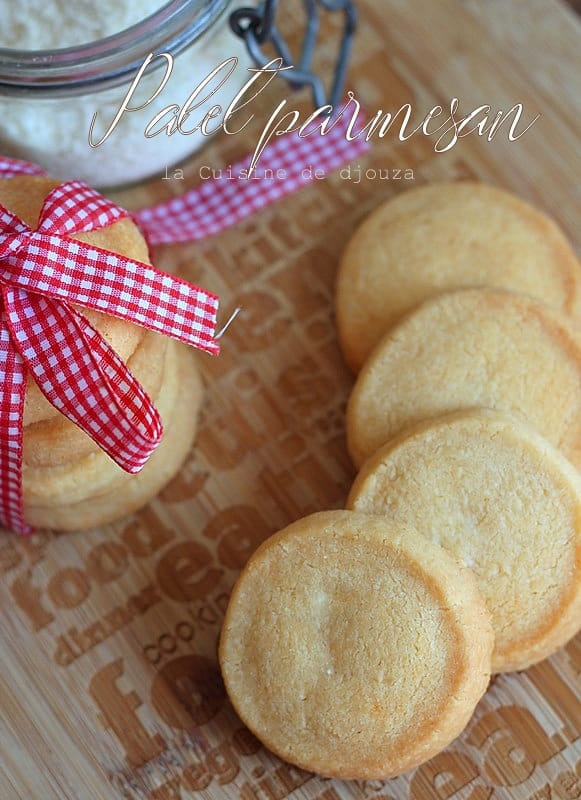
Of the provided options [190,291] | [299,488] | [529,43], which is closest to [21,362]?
[190,291]

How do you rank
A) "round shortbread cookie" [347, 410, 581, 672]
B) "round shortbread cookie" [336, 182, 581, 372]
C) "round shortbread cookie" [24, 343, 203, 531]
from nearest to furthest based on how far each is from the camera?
"round shortbread cookie" [347, 410, 581, 672] < "round shortbread cookie" [24, 343, 203, 531] < "round shortbread cookie" [336, 182, 581, 372]

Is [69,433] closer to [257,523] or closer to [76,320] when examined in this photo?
[76,320]

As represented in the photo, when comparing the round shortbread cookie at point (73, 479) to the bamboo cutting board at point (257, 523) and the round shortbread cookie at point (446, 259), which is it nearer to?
the bamboo cutting board at point (257, 523)

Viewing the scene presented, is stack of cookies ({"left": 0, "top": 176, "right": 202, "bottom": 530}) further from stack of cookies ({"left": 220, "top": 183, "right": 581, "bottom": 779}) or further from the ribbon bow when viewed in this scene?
stack of cookies ({"left": 220, "top": 183, "right": 581, "bottom": 779})

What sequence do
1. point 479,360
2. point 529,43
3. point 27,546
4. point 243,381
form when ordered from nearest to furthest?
point 479,360
point 27,546
point 243,381
point 529,43

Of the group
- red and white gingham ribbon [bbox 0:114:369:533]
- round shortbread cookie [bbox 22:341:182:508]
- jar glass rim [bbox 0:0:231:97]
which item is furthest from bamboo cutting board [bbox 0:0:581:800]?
jar glass rim [bbox 0:0:231:97]

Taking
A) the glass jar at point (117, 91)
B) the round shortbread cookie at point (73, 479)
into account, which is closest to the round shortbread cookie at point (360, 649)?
the round shortbread cookie at point (73, 479)

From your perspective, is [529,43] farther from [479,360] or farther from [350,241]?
[479,360]
